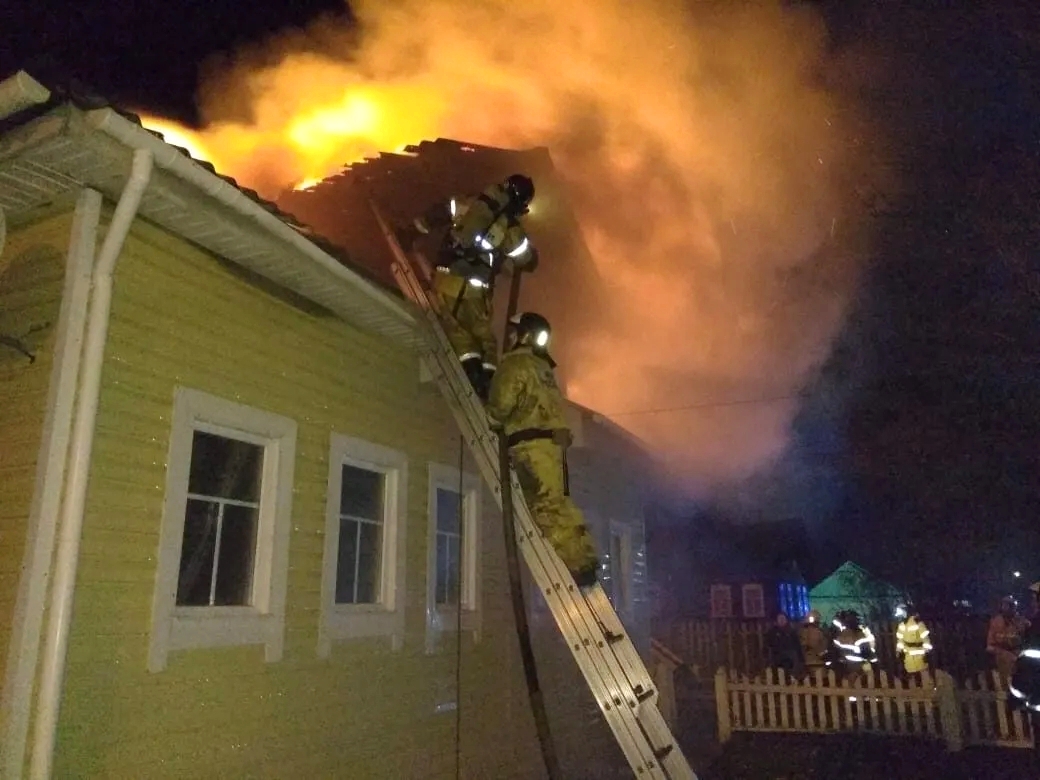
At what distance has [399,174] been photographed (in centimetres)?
1044

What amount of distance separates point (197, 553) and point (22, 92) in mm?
2519

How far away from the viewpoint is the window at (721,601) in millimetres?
29734

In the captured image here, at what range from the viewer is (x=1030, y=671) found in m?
6.38

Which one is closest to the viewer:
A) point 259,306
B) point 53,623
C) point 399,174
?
point 53,623

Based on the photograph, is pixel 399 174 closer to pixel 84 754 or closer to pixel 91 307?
pixel 91 307

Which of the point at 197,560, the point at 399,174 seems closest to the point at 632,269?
the point at 399,174

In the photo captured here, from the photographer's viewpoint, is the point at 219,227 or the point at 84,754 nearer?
the point at 84,754

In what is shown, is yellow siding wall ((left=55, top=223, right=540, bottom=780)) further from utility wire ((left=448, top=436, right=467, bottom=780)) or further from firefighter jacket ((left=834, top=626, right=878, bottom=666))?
firefighter jacket ((left=834, top=626, right=878, bottom=666))

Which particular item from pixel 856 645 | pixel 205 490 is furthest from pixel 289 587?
pixel 856 645

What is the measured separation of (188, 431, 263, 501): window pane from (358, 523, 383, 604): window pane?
1.24 m

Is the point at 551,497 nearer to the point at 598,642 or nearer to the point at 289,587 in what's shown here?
the point at 598,642

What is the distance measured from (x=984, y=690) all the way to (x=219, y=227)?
33.0 feet

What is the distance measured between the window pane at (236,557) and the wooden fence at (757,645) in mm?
12426

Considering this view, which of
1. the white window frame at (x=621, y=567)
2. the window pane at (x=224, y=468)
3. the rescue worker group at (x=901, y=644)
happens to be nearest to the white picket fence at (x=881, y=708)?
the rescue worker group at (x=901, y=644)
